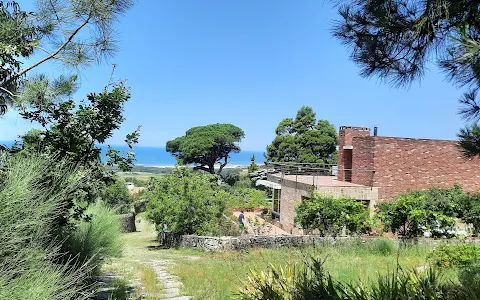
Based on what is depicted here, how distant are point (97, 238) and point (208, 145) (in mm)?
37656

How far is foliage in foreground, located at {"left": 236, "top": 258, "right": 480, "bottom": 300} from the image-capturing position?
10.4 feet

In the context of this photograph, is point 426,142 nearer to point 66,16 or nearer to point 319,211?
point 319,211

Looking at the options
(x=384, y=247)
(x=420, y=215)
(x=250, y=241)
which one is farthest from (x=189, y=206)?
(x=420, y=215)

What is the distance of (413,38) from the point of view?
419 centimetres

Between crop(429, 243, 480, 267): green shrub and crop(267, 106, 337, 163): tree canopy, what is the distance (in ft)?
89.4

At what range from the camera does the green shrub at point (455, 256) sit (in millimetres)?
7203

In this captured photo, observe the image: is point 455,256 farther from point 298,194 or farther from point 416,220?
point 298,194

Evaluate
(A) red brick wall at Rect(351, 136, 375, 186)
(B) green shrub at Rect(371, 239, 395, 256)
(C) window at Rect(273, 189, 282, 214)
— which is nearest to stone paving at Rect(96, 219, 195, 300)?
(B) green shrub at Rect(371, 239, 395, 256)

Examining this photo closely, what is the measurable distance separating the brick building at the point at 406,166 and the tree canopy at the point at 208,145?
27.7m

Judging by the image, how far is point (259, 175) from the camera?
3475 centimetres

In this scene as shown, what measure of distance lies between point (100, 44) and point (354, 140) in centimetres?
1461

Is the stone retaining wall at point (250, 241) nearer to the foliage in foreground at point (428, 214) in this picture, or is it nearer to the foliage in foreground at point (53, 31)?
the foliage in foreground at point (428, 214)

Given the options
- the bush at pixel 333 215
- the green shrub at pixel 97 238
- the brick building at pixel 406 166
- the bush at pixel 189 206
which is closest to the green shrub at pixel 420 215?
the bush at pixel 333 215

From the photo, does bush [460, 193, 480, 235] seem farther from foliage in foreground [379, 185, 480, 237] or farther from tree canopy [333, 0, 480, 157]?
tree canopy [333, 0, 480, 157]
